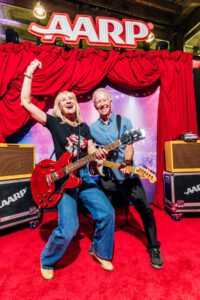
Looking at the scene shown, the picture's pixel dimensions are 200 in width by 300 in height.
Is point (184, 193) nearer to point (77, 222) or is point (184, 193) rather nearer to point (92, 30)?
point (77, 222)

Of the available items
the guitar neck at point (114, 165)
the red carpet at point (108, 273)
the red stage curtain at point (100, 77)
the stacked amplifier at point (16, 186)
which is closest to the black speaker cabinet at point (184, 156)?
the red stage curtain at point (100, 77)

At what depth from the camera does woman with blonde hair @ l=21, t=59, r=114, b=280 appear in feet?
5.50

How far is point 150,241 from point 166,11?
5713 millimetres

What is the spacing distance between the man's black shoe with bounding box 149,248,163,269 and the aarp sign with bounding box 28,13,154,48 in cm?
345

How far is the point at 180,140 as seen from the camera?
3156 mm

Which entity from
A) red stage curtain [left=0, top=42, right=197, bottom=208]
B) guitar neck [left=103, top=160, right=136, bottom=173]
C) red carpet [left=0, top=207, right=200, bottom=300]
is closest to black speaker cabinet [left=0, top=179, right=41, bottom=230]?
red carpet [left=0, top=207, right=200, bottom=300]

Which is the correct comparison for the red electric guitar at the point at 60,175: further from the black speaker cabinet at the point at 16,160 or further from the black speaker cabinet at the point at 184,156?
the black speaker cabinet at the point at 184,156

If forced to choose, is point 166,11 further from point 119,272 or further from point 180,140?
point 119,272

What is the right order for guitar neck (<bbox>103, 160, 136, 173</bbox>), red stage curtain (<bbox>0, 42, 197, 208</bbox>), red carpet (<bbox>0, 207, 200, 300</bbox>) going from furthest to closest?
red stage curtain (<bbox>0, 42, 197, 208</bbox>) < guitar neck (<bbox>103, 160, 136, 173</bbox>) < red carpet (<bbox>0, 207, 200, 300</bbox>)

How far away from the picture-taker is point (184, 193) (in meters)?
2.99

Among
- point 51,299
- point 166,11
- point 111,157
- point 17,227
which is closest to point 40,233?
point 17,227

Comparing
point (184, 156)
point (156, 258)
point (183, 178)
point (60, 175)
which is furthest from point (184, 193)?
point (60, 175)

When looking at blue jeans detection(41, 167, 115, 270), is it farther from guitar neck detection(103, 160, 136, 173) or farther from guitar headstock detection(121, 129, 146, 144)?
guitar headstock detection(121, 129, 146, 144)

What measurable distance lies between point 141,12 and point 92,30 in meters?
2.16
